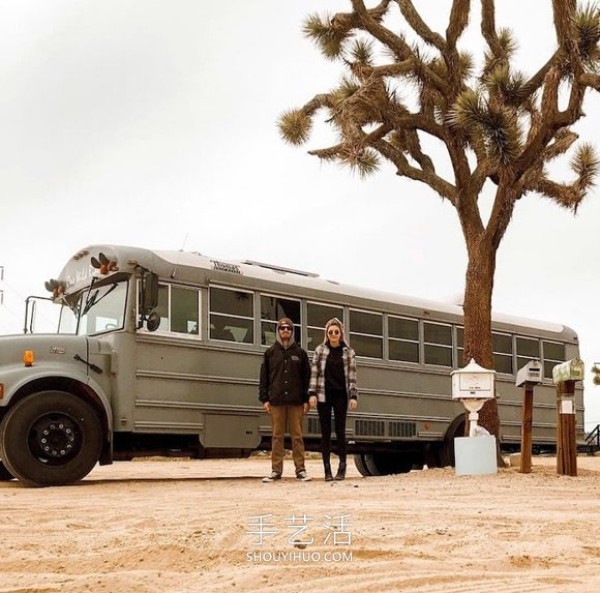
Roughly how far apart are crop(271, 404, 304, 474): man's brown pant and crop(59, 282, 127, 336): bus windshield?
2.02 metres

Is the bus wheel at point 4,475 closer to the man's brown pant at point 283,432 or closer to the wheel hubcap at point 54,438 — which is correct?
the wheel hubcap at point 54,438

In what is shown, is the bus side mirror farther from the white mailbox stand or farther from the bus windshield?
the white mailbox stand

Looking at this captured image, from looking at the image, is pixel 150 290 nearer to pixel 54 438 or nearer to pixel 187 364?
pixel 187 364

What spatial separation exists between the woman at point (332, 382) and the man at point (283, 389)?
15 centimetres

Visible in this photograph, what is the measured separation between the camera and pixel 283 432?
35.3ft

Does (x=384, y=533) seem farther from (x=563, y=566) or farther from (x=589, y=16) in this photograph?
(x=589, y=16)

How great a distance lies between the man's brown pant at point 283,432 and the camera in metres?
10.7

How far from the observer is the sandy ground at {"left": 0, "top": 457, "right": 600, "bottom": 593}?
4.34 m

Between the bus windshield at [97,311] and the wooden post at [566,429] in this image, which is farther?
the wooden post at [566,429]

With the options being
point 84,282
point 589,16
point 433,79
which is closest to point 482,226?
point 433,79

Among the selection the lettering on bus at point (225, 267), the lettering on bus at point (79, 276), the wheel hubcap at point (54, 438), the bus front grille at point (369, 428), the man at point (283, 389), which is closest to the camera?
the wheel hubcap at point (54, 438)

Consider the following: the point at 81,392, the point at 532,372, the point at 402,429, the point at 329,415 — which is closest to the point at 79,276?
the point at 81,392

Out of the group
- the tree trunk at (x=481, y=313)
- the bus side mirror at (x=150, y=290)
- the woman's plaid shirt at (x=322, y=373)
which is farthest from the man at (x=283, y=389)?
the tree trunk at (x=481, y=313)

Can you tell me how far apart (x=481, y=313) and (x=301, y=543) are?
9.00 metres
